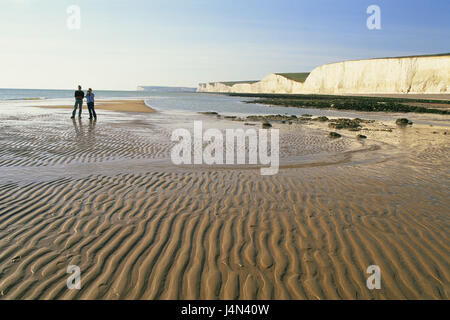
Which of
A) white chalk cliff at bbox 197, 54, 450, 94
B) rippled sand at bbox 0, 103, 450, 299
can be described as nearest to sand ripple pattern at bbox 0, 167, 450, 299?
rippled sand at bbox 0, 103, 450, 299

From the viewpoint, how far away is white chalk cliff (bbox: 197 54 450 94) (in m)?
78.2

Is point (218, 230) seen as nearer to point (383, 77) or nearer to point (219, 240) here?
point (219, 240)

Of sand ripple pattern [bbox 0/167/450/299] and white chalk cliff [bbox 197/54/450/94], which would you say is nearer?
sand ripple pattern [bbox 0/167/450/299]

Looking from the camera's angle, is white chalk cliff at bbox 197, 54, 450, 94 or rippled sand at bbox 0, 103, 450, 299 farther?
white chalk cliff at bbox 197, 54, 450, 94

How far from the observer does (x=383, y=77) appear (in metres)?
91.1

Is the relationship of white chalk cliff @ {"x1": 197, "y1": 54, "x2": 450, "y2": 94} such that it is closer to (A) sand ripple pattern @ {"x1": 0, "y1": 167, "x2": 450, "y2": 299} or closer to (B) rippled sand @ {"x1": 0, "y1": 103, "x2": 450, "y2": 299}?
(B) rippled sand @ {"x1": 0, "y1": 103, "x2": 450, "y2": 299}

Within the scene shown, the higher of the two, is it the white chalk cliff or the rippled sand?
the white chalk cliff

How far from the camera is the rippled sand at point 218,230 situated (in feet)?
10.6

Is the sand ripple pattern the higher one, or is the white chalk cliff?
the white chalk cliff

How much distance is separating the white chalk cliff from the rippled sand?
300 ft

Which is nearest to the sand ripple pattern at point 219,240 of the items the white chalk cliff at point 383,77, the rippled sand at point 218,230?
the rippled sand at point 218,230

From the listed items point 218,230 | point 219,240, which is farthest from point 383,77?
point 219,240

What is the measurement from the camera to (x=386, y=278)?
135 inches
